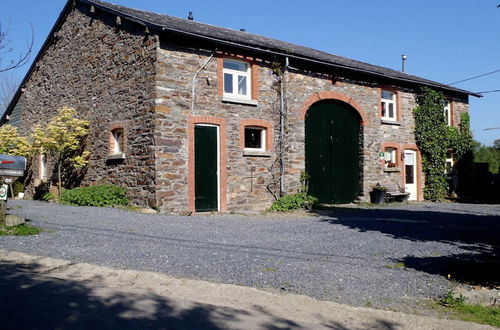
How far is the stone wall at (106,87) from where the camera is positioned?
11945mm

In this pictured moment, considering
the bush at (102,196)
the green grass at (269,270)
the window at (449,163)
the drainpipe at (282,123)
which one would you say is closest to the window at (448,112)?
the window at (449,163)

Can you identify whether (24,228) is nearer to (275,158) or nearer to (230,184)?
(230,184)

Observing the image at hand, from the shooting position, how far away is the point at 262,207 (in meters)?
13.5

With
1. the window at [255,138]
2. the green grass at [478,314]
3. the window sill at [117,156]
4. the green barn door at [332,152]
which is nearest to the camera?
the green grass at [478,314]

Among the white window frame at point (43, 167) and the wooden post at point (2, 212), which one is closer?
the wooden post at point (2, 212)

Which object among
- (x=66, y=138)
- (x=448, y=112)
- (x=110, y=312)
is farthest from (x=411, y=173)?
(x=110, y=312)

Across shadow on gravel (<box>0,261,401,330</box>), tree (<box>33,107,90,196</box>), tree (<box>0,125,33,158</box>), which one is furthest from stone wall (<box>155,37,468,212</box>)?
tree (<box>0,125,33,158</box>)

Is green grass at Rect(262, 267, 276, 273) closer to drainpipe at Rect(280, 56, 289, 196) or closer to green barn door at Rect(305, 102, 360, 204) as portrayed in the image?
drainpipe at Rect(280, 56, 289, 196)

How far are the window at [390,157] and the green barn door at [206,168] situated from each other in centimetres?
865

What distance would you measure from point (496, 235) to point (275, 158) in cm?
717

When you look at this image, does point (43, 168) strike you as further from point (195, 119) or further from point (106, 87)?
point (195, 119)

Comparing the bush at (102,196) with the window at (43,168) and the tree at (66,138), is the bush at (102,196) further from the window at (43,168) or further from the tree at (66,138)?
the window at (43,168)

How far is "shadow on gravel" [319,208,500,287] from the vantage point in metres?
5.53

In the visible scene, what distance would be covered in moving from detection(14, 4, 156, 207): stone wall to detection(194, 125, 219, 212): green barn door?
1389 mm
